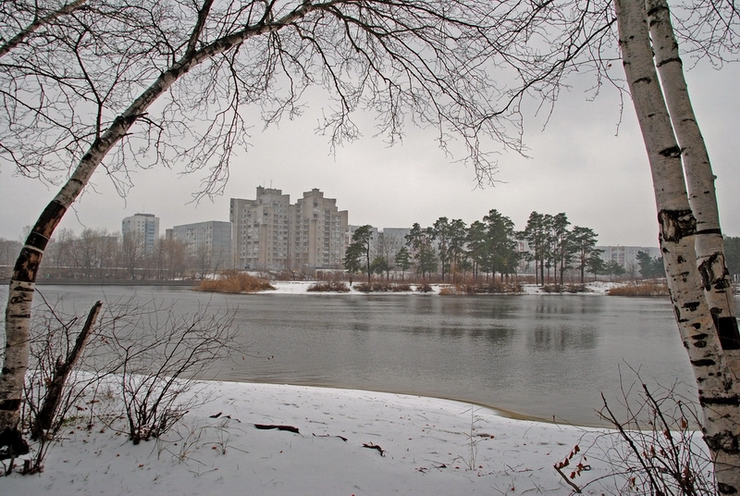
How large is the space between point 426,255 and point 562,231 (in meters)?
18.3

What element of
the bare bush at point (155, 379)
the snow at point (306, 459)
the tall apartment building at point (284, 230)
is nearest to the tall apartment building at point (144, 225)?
the tall apartment building at point (284, 230)

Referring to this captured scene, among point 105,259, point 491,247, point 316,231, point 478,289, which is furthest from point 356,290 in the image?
point 316,231

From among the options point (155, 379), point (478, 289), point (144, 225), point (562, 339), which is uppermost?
point (144, 225)

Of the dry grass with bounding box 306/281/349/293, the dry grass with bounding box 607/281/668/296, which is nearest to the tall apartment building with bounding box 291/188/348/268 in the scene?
the dry grass with bounding box 306/281/349/293

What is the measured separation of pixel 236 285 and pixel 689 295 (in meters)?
43.1

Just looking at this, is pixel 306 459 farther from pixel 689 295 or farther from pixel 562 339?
pixel 562 339

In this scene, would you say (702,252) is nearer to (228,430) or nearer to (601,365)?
(228,430)

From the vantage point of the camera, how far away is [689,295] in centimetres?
191

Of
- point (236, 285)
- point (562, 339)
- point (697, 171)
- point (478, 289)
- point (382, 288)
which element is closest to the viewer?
point (697, 171)

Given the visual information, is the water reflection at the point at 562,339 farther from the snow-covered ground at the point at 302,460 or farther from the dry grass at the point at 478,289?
the dry grass at the point at 478,289

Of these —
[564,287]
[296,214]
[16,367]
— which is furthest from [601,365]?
[296,214]

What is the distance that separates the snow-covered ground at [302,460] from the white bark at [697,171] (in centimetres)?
134

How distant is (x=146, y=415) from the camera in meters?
3.31

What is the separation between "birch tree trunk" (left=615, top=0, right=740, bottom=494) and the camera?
6.15ft
